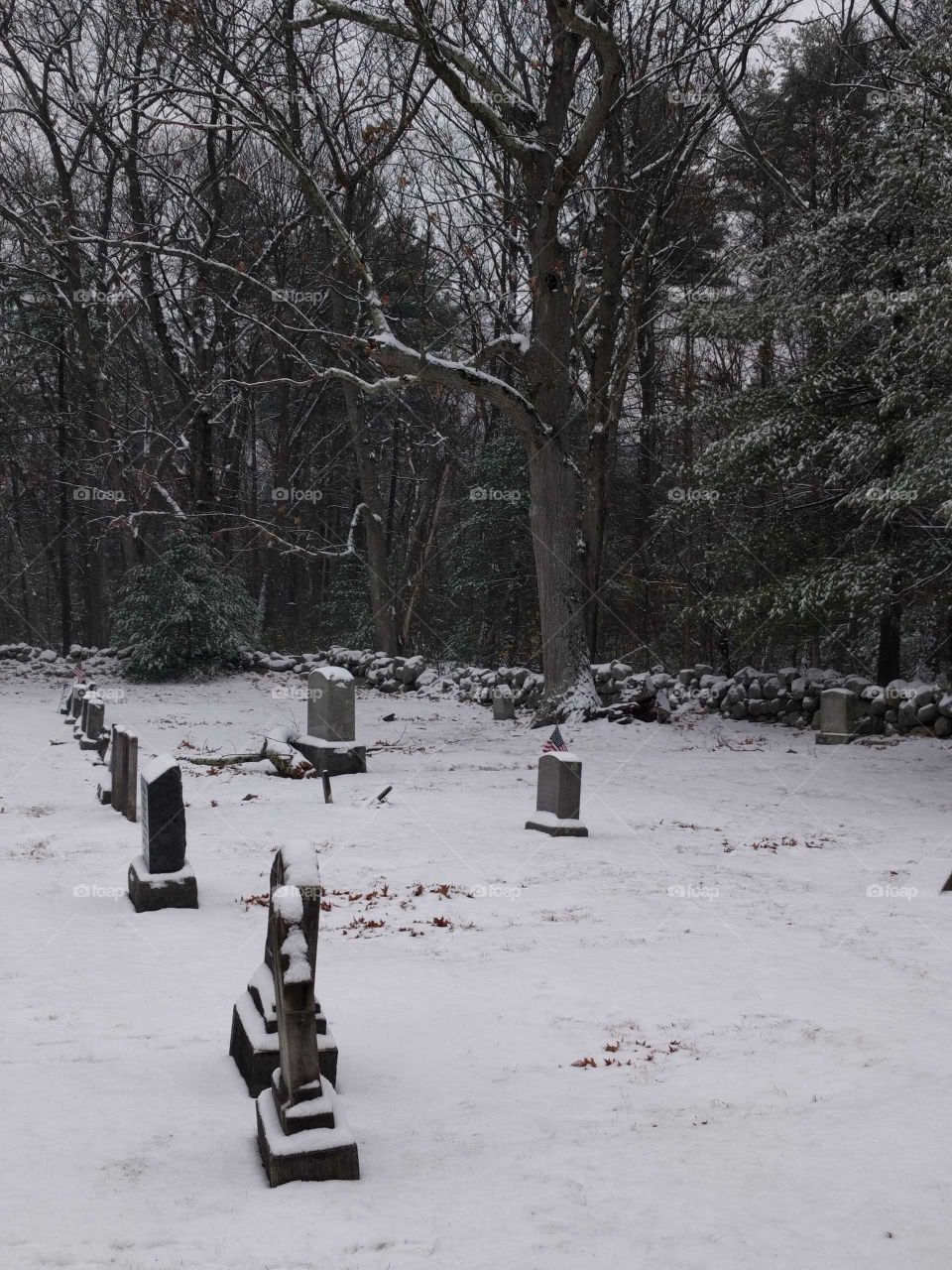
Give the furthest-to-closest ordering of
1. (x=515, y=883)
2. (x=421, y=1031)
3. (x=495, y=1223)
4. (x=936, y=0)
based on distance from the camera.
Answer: (x=936, y=0), (x=515, y=883), (x=421, y=1031), (x=495, y=1223)

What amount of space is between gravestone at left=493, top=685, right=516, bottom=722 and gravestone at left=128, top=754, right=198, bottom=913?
11.7 meters

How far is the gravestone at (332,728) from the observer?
13320mm

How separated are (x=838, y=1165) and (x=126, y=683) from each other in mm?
22202

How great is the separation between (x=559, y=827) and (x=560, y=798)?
1.03 ft

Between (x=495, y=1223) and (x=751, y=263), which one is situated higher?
(x=751, y=263)

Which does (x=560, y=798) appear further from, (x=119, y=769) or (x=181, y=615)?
(x=181, y=615)

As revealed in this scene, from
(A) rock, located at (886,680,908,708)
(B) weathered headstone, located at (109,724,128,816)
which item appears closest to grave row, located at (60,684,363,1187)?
(B) weathered headstone, located at (109,724,128,816)

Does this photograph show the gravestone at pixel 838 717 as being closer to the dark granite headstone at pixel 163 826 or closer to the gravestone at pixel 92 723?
the gravestone at pixel 92 723

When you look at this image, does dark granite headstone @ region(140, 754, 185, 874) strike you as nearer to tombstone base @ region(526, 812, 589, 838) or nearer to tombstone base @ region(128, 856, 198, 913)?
tombstone base @ region(128, 856, 198, 913)

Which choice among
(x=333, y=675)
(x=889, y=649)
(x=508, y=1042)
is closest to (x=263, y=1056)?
(x=508, y=1042)

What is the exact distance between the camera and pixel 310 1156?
12.6 feet

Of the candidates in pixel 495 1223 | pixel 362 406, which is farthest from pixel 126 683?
pixel 495 1223

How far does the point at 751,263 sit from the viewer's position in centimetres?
1641

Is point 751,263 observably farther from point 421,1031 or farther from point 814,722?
point 421,1031
